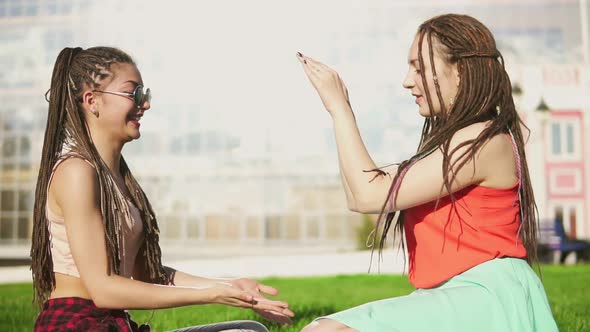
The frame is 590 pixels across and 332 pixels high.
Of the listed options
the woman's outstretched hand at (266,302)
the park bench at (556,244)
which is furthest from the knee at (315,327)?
the park bench at (556,244)

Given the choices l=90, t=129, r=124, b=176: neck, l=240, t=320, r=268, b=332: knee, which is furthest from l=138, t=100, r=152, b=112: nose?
l=240, t=320, r=268, b=332: knee

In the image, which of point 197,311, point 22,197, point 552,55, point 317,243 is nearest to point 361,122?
point 317,243

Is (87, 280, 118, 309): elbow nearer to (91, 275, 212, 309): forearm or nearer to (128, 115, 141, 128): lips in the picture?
(91, 275, 212, 309): forearm

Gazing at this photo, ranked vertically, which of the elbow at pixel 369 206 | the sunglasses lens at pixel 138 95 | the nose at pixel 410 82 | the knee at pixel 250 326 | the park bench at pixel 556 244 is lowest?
the park bench at pixel 556 244

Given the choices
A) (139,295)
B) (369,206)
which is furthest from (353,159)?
(139,295)

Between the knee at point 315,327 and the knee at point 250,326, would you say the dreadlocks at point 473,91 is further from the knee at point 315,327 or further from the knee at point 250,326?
the knee at point 250,326

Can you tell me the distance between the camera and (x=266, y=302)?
8.32 ft

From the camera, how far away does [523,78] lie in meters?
28.9

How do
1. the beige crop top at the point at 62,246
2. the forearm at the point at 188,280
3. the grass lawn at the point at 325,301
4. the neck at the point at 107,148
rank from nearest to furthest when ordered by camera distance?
the beige crop top at the point at 62,246, the neck at the point at 107,148, the forearm at the point at 188,280, the grass lawn at the point at 325,301

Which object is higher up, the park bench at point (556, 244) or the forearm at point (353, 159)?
the forearm at point (353, 159)

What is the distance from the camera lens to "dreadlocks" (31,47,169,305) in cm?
266

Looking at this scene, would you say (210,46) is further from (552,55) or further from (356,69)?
(552,55)

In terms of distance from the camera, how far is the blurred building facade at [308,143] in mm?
27828

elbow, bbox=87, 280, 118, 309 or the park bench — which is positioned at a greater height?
elbow, bbox=87, 280, 118, 309
